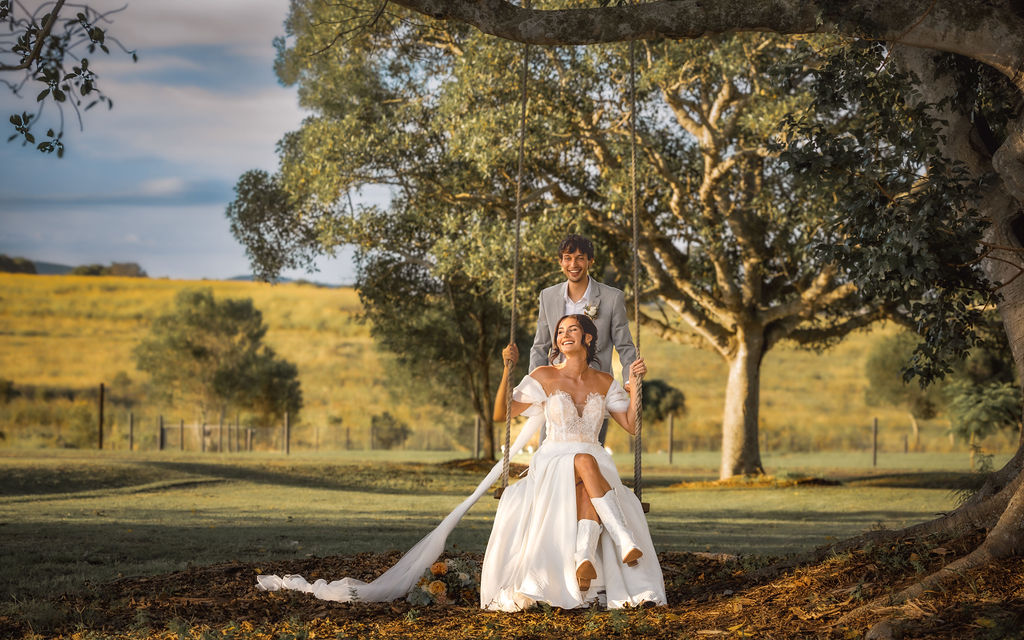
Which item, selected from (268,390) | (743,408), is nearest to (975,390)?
(743,408)

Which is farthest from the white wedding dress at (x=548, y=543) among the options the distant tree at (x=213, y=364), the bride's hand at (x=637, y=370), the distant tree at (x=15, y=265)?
the distant tree at (x=15, y=265)

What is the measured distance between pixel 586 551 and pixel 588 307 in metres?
2.00

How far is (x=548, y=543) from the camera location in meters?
6.93

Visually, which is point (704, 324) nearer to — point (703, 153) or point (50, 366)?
point (703, 153)

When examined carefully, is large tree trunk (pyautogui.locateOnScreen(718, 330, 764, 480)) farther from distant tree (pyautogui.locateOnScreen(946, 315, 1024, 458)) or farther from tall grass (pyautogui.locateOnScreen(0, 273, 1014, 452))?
tall grass (pyautogui.locateOnScreen(0, 273, 1014, 452))

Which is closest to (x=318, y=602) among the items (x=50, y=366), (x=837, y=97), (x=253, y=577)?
(x=253, y=577)

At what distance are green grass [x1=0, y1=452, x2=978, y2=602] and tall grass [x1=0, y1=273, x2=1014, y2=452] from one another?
17342 millimetres

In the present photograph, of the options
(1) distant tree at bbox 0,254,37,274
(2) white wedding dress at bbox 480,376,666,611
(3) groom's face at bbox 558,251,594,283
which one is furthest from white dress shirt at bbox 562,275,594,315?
(1) distant tree at bbox 0,254,37,274

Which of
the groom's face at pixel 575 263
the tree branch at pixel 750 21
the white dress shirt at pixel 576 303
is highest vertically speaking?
the tree branch at pixel 750 21

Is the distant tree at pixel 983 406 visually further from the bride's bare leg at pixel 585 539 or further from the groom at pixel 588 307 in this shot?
the bride's bare leg at pixel 585 539

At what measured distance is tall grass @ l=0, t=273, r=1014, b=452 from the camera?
153ft

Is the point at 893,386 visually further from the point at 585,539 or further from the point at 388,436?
the point at 585,539

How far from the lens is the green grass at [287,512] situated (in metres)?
10.0

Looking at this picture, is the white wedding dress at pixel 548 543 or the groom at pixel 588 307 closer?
the white wedding dress at pixel 548 543
